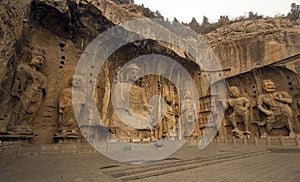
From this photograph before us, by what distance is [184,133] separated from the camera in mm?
13422

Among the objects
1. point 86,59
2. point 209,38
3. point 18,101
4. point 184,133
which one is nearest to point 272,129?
point 184,133

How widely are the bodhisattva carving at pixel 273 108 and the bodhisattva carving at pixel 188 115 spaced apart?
14.1 ft

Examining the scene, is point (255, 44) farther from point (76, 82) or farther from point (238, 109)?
point (76, 82)

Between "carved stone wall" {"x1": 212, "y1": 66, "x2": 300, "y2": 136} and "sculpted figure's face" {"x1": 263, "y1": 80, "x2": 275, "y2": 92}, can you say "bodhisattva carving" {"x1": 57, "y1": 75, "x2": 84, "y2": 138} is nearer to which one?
"carved stone wall" {"x1": 212, "y1": 66, "x2": 300, "y2": 136}

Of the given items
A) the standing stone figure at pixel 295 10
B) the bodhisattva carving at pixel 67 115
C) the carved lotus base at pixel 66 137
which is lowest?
the carved lotus base at pixel 66 137

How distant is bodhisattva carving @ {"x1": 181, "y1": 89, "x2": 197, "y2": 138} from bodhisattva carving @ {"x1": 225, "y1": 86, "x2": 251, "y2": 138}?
2469mm

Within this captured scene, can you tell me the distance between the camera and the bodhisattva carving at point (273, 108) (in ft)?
37.9

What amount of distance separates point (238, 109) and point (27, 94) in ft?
40.9

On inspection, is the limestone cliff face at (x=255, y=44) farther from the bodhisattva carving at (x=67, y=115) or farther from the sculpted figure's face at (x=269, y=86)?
the bodhisattva carving at (x=67, y=115)

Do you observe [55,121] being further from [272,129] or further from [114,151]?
[272,129]

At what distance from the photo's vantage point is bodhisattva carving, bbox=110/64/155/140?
9852 mm

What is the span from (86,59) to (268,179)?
892 centimetres

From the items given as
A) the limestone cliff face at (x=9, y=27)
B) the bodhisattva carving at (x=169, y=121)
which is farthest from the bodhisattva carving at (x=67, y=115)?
the bodhisattva carving at (x=169, y=121)

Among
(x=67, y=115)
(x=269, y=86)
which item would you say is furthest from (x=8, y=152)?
(x=269, y=86)
